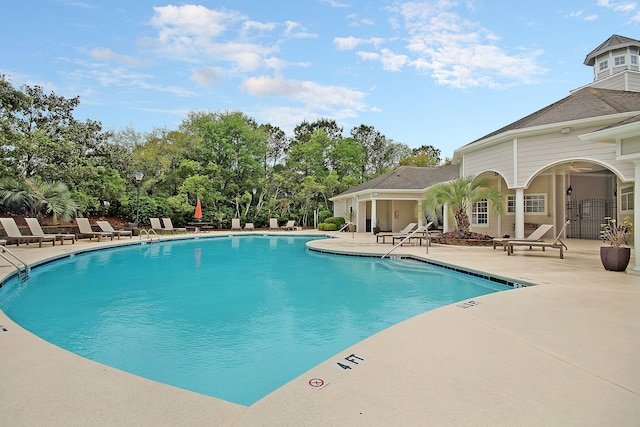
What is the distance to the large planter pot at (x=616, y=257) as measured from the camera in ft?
24.1

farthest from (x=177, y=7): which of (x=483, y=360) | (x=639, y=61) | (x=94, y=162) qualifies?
(x=639, y=61)

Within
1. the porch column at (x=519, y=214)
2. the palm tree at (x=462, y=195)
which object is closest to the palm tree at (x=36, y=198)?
the palm tree at (x=462, y=195)

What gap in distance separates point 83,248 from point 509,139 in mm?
15567

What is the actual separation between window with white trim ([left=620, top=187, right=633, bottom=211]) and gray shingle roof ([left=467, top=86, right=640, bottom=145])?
300cm

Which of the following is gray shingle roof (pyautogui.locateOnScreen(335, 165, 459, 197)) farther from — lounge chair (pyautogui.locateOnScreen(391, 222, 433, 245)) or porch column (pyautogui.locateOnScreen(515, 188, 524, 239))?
porch column (pyautogui.locateOnScreen(515, 188, 524, 239))

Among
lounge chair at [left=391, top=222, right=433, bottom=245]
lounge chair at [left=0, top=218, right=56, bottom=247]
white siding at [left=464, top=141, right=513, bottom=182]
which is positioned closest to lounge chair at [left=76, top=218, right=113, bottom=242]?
lounge chair at [left=0, top=218, right=56, bottom=247]

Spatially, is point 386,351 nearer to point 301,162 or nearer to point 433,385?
point 433,385

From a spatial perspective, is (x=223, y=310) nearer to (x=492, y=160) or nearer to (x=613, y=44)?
(x=492, y=160)

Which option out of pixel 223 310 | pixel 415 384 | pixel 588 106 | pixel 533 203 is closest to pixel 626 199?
pixel 588 106

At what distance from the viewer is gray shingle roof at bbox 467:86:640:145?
36.6 ft

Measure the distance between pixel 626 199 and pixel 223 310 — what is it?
14404 millimetres

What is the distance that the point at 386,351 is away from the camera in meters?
3.19

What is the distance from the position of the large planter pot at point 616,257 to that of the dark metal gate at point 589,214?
10925mm

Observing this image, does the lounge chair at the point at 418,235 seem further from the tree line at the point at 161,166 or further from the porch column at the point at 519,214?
the tree line at the point at 161,166
